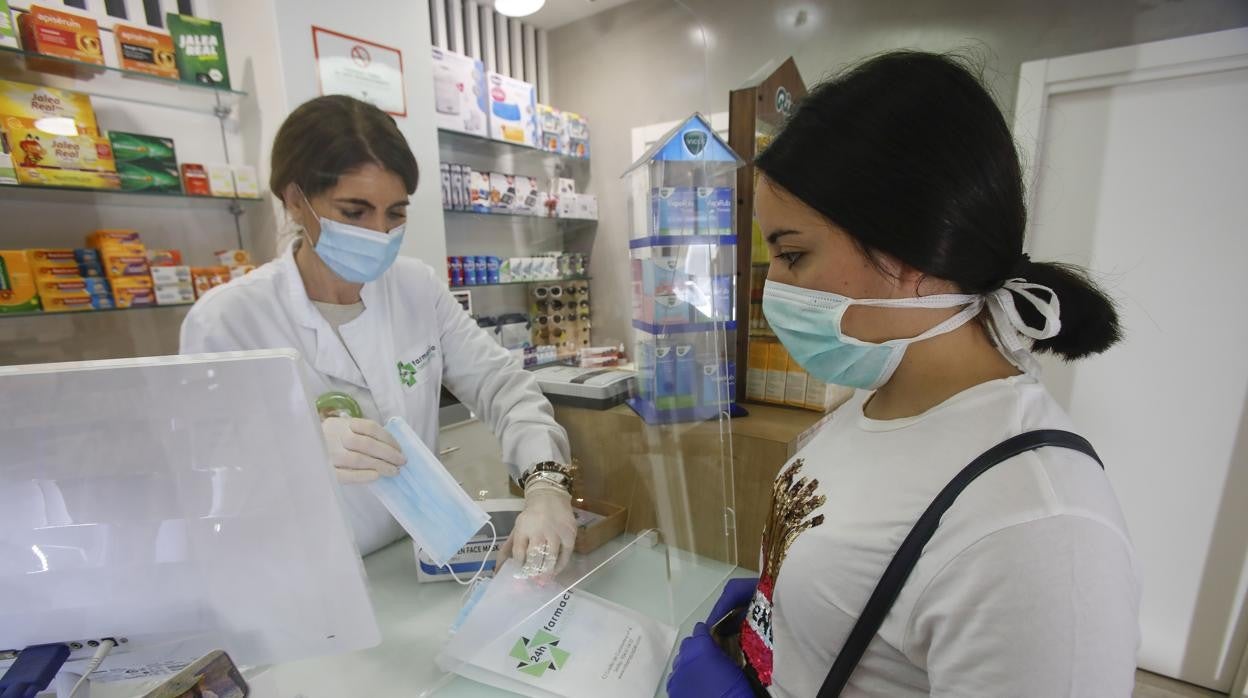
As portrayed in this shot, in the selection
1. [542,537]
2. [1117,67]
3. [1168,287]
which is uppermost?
[1117,67]

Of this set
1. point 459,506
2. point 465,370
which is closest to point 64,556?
point 459,506

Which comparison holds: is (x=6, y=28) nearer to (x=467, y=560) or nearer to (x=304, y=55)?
(x=304, y=55)

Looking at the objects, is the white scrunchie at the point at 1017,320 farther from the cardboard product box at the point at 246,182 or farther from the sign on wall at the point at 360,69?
the cardboard product box at the point at 246,182

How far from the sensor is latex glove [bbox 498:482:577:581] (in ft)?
3.11

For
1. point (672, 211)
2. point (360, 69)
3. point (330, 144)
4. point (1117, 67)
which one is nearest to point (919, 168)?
point (672, 211)

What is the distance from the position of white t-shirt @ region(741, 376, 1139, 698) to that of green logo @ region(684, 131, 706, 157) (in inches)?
29.6

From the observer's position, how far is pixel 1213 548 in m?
2.03

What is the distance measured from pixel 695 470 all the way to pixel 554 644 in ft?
1.57

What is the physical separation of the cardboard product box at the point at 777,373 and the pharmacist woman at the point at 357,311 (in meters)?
0.53

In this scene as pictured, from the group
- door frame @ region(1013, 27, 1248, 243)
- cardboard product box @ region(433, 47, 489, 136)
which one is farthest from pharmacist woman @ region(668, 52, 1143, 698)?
cardboard product box @ region(433, 47, 489, 136)

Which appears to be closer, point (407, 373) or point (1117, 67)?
point (407, 373)

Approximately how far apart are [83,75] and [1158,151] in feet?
12.3

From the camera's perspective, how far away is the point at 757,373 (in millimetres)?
1318

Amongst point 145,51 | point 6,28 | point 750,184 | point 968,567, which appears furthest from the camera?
point 145,51
